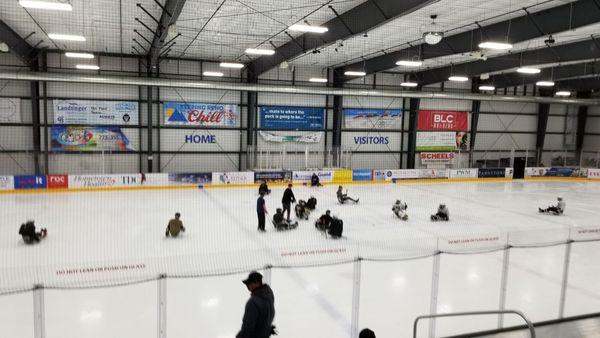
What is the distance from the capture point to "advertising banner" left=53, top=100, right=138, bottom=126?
2353 cm

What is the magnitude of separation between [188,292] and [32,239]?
6.39 m

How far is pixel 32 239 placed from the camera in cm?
1204

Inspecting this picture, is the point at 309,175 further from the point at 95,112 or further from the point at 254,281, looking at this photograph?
the point at 254,281

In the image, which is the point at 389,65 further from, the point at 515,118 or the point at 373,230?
the point at 515,118

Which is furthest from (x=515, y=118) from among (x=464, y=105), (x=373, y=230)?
(x=373, y=230)

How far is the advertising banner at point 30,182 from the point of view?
2094 centimetres

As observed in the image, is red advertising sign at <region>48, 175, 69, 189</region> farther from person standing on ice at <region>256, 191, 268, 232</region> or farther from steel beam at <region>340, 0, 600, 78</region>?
steel beam at <region>340, 0, 600, 78</region>

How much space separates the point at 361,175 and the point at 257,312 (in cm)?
2382

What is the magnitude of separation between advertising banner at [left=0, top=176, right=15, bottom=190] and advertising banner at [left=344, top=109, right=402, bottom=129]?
765 inches

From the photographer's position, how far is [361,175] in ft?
90.5

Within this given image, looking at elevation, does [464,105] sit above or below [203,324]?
above

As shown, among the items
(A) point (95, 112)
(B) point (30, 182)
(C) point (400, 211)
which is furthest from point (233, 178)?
(C) point (400, 211)

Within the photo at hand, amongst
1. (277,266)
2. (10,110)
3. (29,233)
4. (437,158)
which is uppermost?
(10,110)

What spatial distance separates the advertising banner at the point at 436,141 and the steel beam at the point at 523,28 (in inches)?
422
